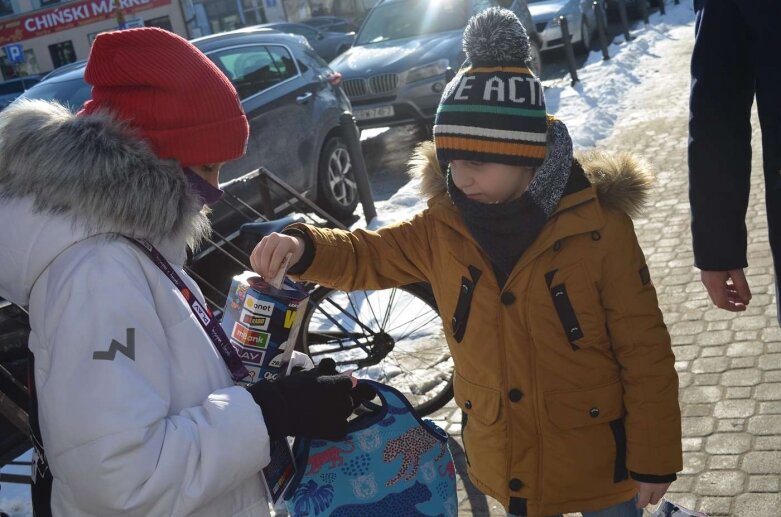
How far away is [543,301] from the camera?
7.22 ft

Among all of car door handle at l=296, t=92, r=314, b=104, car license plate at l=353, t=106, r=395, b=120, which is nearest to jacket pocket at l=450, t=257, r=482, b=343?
car door handle at l=296, t=92, r=314, b=104

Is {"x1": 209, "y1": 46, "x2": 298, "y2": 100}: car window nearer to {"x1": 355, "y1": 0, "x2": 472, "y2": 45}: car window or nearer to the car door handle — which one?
the car door handle

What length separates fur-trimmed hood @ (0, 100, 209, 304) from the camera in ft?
5.53

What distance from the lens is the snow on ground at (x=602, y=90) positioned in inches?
340

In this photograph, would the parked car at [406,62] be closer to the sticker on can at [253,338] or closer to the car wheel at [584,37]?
the car wheel at [584,37]

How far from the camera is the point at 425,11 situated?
1185cm

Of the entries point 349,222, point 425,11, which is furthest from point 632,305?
point 425,11

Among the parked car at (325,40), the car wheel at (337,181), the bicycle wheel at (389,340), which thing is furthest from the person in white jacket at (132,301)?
the parked car at (325,40)

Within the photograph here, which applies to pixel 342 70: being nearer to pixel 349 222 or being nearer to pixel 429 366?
pixel 349 222

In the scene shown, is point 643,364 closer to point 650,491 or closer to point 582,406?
point 582,406

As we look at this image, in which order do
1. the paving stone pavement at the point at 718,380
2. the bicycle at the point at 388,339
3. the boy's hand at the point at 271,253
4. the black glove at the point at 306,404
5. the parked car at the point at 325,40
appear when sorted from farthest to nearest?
1. the parked car at the point at 325,40
2. the bicycle at the point at 388,339
3. the paving stone pavement at the point at 718,380
4. the boy's hand at the point at 271,253
5. the black glove at the point at 306,404

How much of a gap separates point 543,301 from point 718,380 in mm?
2392

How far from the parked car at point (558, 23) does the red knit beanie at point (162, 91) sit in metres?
13.9

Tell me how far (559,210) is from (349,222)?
20.2ft
